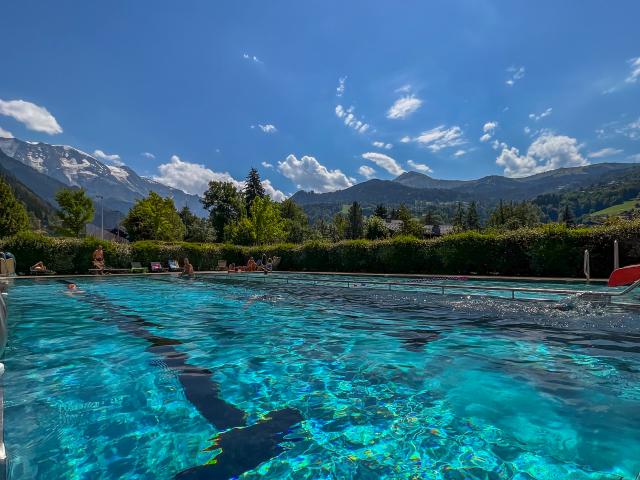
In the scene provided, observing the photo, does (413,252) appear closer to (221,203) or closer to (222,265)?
(222,265)

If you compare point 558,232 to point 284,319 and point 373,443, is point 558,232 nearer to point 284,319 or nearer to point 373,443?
point 284,319

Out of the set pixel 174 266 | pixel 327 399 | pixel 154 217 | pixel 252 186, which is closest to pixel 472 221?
pixel 252 186

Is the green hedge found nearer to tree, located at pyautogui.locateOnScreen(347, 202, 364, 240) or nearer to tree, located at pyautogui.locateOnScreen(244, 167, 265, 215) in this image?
tree, located at pyautogui.locateOnScreen(244, 167, 265, 215)

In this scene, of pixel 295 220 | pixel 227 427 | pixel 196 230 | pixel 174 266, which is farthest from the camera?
pixel 295 220

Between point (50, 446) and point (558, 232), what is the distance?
66.2 feet

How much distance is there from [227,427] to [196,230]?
7498 centimetres

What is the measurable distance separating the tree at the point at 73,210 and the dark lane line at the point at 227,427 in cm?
4609

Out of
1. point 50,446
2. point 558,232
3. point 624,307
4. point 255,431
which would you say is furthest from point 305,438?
point 558,232

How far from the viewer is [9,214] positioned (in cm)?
4719

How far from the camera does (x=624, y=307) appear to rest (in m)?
9.42

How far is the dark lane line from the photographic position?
2.94 meters

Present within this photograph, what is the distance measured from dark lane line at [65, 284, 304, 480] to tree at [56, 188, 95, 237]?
151 ft

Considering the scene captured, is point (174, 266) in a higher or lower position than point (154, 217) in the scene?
lower

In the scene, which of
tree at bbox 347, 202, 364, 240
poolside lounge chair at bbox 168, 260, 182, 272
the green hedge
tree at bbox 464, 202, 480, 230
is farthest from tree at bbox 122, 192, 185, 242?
tree at bbox 464, 202, 480, 230
